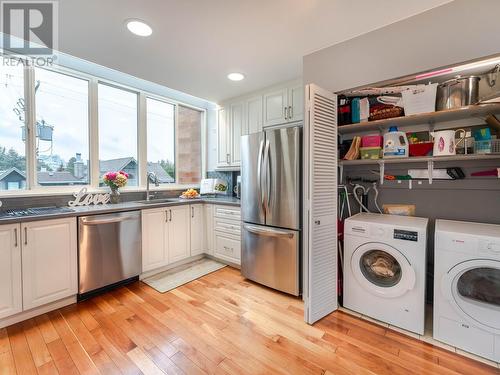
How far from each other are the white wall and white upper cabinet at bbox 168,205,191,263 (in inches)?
87.9

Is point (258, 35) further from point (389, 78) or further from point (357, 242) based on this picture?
point (357, 242)

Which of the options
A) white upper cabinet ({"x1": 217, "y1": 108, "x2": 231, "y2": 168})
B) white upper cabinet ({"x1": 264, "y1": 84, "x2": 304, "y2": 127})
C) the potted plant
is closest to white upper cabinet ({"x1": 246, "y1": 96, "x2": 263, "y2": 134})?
white upper cabinet ({"x1": 264, "y1": 84, "x2": 304, "y2": 127})

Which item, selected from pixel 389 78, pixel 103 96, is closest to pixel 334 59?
pixel 389 78

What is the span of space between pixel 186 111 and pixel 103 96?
1.29 meters

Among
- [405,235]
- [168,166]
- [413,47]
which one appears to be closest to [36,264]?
[168,166]

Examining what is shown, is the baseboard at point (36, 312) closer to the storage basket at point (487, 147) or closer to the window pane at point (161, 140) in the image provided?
the window pane at point (161, 140)

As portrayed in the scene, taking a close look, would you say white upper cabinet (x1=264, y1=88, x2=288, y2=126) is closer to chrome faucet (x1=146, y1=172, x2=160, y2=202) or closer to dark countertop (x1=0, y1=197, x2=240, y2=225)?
dark countertop (x1=0, y1=197, x2=240, y2=225)

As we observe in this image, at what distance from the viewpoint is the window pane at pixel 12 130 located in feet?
7.47

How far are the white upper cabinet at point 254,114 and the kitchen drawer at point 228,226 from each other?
4.28 ft

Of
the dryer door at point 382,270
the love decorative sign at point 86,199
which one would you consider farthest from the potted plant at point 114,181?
the dryer door at point 382,270

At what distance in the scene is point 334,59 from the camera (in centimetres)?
211

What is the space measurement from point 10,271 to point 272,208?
7.59ft

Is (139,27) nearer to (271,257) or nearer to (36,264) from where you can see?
(36,264)

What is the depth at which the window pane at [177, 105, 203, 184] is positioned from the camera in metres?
3.92
